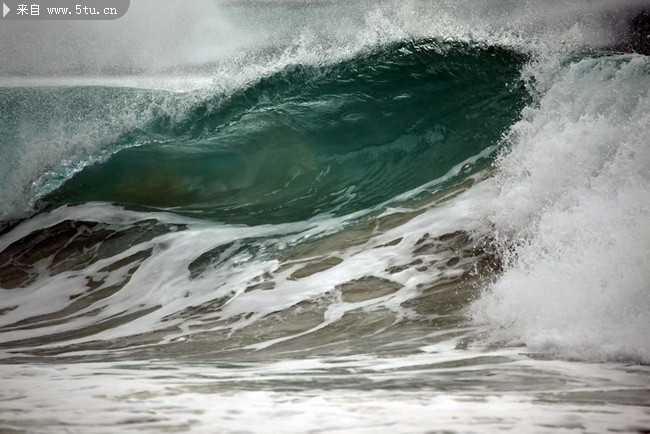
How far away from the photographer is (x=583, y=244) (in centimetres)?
382

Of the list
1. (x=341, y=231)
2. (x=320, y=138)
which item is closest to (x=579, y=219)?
(x=341, y=231)

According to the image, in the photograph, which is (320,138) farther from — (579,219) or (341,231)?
(579,219)

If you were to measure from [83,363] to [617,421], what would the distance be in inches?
95.8

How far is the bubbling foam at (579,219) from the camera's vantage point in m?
3.14

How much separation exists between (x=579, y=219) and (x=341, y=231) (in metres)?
1.97

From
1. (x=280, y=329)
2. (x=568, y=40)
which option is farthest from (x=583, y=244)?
(x=568, y=40)

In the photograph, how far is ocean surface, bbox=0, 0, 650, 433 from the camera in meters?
2.50

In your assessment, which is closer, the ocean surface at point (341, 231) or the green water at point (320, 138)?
the ocean surface at point (341, 231)

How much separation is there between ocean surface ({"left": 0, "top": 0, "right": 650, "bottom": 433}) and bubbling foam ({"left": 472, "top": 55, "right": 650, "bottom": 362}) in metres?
0.02

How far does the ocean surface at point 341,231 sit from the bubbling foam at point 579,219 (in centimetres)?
2

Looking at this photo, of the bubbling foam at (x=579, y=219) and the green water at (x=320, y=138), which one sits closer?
the bubbling foam at (x=579, y=219)

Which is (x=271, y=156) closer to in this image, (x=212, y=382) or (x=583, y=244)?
(x=583, y=244)

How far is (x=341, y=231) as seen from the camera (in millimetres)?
5609

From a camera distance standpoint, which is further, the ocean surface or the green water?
the green water
